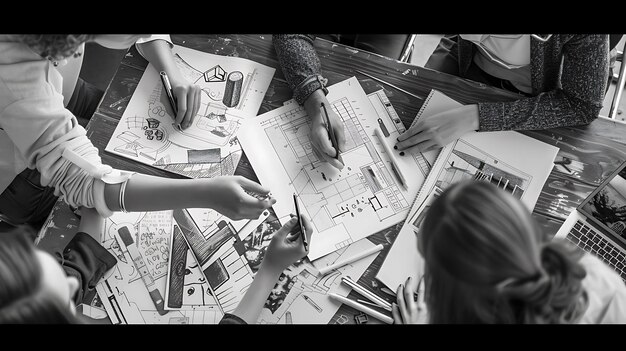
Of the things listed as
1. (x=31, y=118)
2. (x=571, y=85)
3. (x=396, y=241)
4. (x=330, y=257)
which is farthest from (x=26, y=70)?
(x=571, y=85)

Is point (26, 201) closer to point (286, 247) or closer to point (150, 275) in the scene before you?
point (150, 275)

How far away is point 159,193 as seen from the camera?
3.51ft

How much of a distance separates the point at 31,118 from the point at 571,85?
4.09 feet

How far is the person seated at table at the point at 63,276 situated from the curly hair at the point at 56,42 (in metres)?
0.33

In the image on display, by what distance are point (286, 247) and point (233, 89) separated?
462 millimetres

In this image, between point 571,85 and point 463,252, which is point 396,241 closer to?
point 463,252

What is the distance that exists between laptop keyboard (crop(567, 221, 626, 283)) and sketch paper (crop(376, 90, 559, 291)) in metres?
0.11

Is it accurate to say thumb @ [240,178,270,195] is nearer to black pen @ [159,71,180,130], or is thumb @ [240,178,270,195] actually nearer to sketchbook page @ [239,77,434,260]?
sketchbook page @ [239,77,434,260]

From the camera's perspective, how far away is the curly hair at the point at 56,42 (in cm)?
83

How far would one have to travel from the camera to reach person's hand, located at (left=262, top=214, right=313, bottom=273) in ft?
3.36

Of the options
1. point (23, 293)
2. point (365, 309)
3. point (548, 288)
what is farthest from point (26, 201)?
point (548, 288)

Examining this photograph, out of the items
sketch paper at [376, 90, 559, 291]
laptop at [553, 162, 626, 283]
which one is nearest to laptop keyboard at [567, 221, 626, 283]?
laptop at [553, 162, 626, 283]

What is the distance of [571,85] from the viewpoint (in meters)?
1.17

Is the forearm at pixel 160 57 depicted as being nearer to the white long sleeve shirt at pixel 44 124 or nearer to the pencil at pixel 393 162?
the white long sleeve shirt at pixel 44 124
